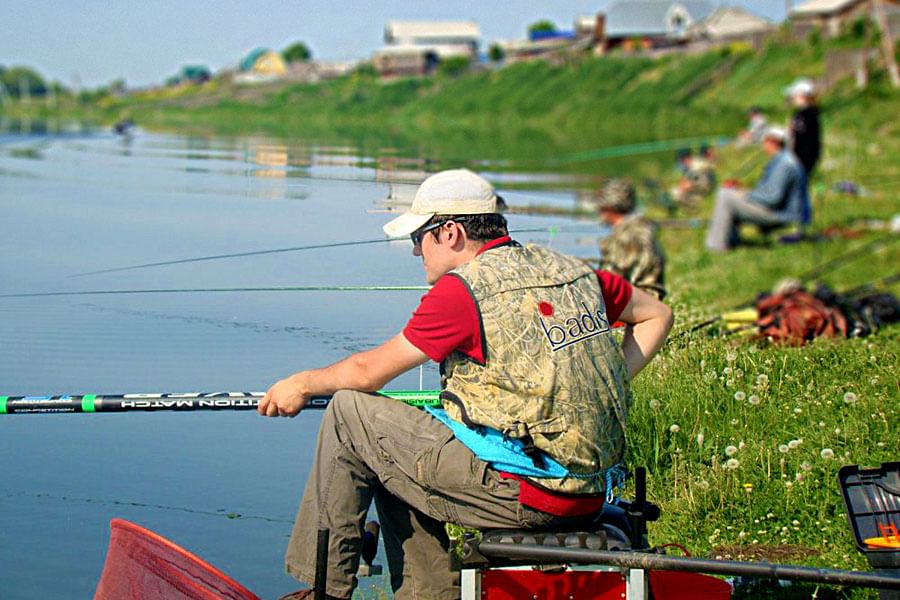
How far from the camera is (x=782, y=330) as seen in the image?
7.55m

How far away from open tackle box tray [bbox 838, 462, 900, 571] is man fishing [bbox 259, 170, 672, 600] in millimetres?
798

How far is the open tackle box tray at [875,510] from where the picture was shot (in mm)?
4055

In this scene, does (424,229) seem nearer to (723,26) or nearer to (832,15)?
(832,15)

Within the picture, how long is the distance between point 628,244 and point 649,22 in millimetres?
69886

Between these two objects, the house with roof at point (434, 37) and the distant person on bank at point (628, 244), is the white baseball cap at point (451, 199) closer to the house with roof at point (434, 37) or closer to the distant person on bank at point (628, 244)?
the distant person on bank at point (628, 244)

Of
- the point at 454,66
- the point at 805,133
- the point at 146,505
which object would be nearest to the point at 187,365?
the point at 146,505

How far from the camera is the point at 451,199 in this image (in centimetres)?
409

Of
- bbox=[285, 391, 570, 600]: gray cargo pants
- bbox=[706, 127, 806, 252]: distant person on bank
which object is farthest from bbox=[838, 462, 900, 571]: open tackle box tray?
bbox=[706, 127, 806, 252]: distant person on bank

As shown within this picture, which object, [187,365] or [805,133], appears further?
[805,133]

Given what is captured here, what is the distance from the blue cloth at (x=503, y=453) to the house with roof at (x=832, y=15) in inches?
1494

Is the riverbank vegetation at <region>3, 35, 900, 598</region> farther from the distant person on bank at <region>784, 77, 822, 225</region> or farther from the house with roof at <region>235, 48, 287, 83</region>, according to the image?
the house with roof at <region>235, 48, 287, 83</region>

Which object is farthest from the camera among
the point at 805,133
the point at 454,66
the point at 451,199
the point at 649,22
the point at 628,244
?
the point at 649,22

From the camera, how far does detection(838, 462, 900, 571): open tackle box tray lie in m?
4.05

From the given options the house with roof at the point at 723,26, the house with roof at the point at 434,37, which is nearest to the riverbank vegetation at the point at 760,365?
the house with roof at the point at 723,26
